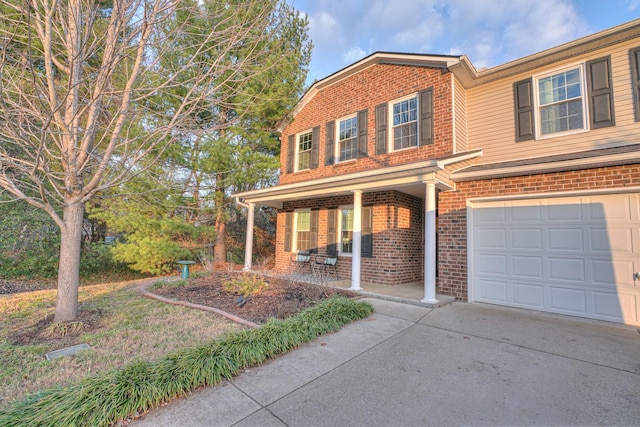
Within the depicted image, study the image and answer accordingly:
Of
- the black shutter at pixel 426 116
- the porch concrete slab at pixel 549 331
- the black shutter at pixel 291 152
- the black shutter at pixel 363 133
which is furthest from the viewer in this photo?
the black shutter at pixel 291 152

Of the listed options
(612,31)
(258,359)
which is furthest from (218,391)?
(612,31)

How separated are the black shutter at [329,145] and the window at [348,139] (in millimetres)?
201

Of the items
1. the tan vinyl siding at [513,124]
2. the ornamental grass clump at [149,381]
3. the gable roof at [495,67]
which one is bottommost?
the ornamental grass clump at [149,381]

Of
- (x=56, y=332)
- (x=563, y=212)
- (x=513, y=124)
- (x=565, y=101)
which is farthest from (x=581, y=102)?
(x=56, y=332)

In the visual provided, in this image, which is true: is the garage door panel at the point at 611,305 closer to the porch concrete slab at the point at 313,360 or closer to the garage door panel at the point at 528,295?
the garage door panel at the point at 528,295

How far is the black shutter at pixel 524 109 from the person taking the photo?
258 inches

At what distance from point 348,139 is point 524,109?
14.8 ft

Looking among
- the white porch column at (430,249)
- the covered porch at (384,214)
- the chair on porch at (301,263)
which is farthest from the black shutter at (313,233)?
the white porch column at (430,249)

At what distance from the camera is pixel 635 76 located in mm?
5531

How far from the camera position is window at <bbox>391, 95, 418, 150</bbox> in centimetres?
779

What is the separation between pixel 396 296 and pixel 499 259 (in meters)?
2.20

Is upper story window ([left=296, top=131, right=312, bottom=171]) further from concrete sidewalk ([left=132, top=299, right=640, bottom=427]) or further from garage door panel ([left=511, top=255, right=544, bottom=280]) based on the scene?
concrete sidewalk ([left=132, top=299, right=640, bottom=427])

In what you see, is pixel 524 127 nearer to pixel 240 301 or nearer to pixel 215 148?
pixel 240 301

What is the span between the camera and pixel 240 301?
5.46 m
